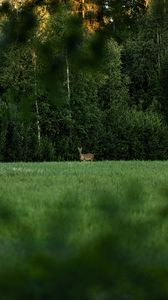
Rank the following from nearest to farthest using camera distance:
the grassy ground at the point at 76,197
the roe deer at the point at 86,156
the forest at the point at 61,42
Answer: the grassy ground at the point at 76,197, the forest at the point at 61,42, the roe deer at the point at 86,156

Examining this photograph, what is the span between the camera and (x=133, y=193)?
1.97 m

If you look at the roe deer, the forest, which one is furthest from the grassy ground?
the roe deer

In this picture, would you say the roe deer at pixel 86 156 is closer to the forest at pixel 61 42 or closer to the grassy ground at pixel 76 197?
the grassy ground at pixel 76 197

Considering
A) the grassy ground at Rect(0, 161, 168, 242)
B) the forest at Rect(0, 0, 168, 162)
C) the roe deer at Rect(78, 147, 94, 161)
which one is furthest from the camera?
the roe deer at Rect(78, 147, 94, 161)

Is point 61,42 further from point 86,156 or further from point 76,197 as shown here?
point 86,156

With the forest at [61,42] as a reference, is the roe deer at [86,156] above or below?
below

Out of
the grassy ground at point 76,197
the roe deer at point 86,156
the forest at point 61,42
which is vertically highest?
the forest at point 61,42

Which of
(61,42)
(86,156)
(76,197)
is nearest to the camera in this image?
(76,197)

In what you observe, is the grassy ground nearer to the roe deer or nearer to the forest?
the forest

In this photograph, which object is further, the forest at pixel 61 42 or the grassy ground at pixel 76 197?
the forest at pixel 61 42

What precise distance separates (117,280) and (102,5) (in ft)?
4.00

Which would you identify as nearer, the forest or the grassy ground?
the grassy ground

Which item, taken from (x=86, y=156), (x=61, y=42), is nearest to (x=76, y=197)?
(x=61, y=42)

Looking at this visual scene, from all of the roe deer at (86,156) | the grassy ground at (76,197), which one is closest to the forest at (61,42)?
the grassy ground at (76,197)
